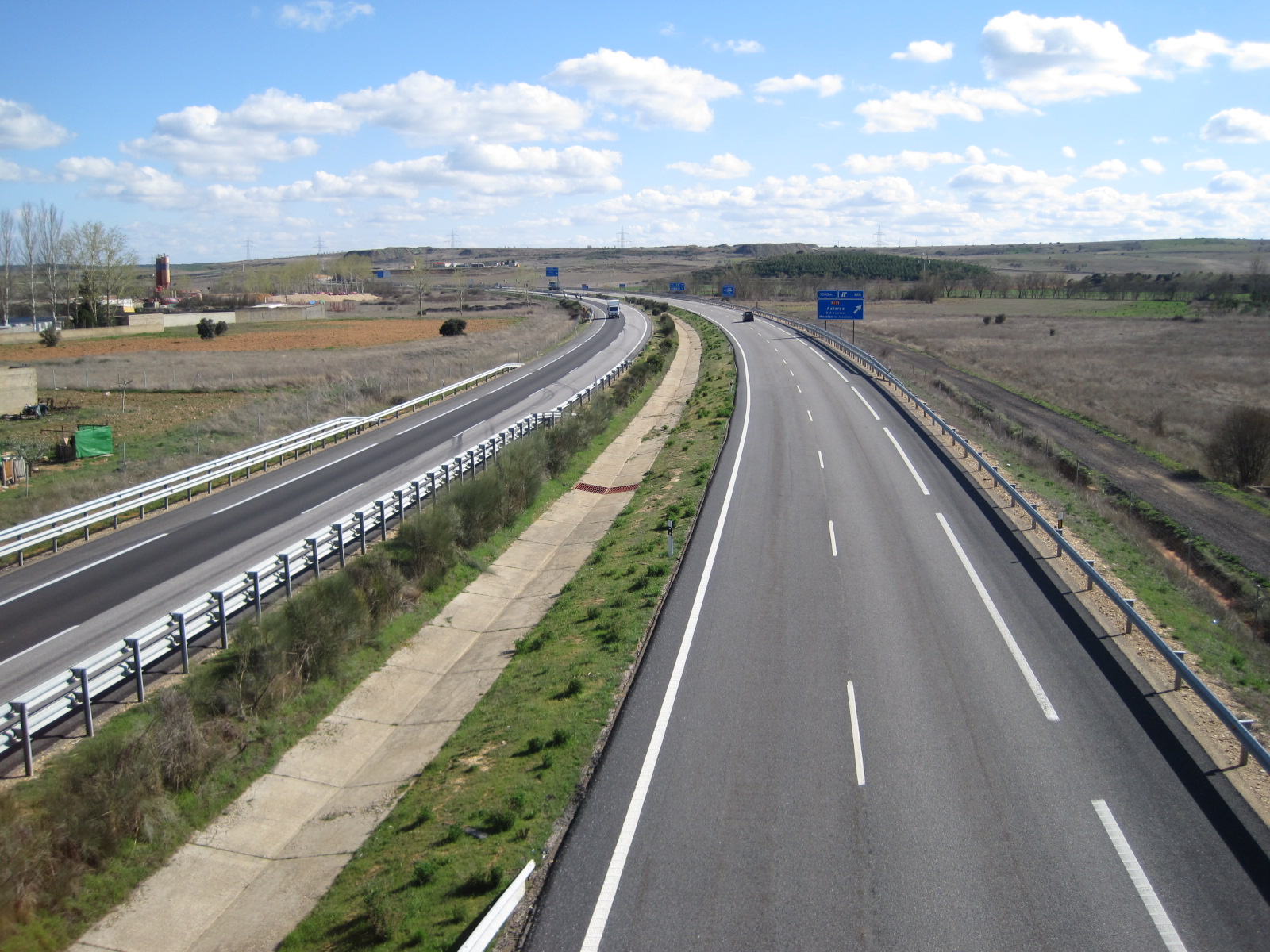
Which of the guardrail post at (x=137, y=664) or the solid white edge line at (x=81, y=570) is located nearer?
the guardrail post at (x=137, y=664)

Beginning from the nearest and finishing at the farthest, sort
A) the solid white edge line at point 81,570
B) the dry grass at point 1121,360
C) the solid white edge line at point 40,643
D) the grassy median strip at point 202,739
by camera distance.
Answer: the grassy median strip at point 202,739 → the solid white edge line at point 40,643 → the solid white edge line at point 81,570 → the dry grass at point 1121,360

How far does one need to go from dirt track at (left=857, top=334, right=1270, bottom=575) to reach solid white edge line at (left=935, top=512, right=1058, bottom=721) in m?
10.3

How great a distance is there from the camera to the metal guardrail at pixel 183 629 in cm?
1105

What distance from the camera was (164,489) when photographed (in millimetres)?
23484

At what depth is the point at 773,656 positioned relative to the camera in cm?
1368

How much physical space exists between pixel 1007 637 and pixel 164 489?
2098 centimetres

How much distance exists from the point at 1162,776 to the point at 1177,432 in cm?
3661

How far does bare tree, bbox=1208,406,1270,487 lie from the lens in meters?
32.4

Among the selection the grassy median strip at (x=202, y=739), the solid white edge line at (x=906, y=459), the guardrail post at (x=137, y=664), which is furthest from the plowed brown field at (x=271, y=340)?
the guardrail post at (x=137, y=664)

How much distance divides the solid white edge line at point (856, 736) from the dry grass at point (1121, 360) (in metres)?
29.7

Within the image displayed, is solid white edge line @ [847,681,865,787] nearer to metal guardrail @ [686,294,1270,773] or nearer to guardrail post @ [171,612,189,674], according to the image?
metal guardrail @ [686,294,1270,773]

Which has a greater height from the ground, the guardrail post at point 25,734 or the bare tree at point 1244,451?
the bare tree at point 1244,451

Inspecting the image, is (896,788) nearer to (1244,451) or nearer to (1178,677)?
(1178,677)

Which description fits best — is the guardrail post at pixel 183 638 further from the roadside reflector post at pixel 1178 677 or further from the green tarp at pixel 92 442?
the green tarp at pixel 92 442
